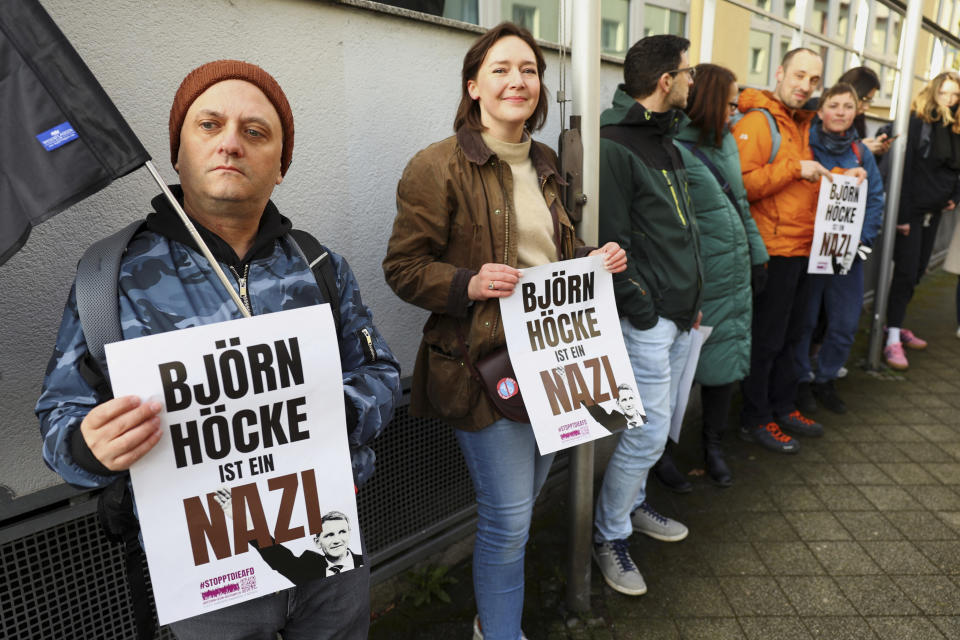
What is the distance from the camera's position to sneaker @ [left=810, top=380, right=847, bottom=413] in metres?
4.71

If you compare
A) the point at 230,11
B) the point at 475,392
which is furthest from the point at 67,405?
the point at 230,11

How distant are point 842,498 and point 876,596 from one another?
2.90 feet

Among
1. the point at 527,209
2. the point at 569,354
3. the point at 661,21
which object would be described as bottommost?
the point at 569,354

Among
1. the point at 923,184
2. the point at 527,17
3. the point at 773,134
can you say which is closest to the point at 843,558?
the point at 773,134

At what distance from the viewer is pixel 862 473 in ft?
12.6

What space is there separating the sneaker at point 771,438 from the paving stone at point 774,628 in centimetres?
162

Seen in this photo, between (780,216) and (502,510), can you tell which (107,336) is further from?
(780,216)

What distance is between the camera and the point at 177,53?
6.23ft

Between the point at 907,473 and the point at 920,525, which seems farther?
the point at 907,473

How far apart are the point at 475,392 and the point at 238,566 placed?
2.95ft

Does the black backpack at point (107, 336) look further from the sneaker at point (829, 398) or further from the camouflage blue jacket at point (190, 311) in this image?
the sneaker at point (829, 398)

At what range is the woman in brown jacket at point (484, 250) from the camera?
1942mm

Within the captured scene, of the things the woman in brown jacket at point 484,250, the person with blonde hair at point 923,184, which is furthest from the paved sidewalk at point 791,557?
the person with blonde hair at point 923,184

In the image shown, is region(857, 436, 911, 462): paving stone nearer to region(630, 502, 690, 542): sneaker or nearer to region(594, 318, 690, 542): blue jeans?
region(630, 502, 690, 542): sneaker
